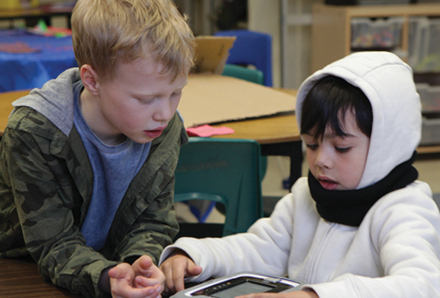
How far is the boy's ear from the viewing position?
90 centimetres

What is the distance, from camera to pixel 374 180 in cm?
93

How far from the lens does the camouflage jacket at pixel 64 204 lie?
2.84 ft

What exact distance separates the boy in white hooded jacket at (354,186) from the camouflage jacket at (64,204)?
11 cm

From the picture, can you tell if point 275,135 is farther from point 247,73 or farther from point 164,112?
point 247,73

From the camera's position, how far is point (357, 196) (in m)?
0.92

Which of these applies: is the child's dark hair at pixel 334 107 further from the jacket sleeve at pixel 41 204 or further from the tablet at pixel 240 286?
the jacket sleeve at pixel 41 204

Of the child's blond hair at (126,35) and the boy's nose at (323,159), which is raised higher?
the child's blond hair at (126,35)

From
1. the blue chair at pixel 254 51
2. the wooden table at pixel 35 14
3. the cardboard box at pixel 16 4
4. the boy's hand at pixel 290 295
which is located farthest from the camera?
the cardboard box at pixel 16 4

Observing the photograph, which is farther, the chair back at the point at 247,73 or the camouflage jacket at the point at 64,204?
the chair back at the point at 247,73

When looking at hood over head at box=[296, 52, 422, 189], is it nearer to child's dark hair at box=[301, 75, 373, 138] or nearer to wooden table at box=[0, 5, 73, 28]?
child's dark hair at box=[301, 75, 373, 138]

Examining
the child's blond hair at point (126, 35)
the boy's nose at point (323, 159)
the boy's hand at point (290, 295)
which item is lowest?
the boy's hand at point (290, 295)

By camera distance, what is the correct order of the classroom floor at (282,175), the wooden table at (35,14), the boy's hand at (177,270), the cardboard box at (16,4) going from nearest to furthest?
1. the boy's hand at (177,270)
2. the classroom floor at (282,175)
3. the wooden table at (35,14)
4. the cardboard box at (16,4)

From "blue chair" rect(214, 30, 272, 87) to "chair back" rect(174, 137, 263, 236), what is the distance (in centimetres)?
168

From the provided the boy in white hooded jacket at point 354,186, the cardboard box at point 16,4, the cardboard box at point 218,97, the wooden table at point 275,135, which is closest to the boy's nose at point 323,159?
the boy in white hooded jacket at point 354,186
